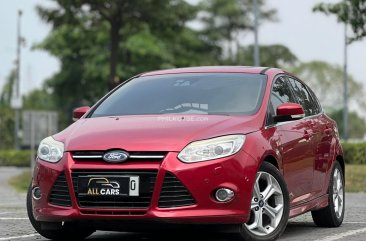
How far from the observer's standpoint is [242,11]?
7650 cm

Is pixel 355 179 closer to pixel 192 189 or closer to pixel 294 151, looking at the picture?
pixel 294 151

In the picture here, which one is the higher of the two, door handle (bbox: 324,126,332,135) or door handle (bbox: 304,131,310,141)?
door handle (bbox: 304,131,310,141)

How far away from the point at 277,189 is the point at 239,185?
2.15 feet

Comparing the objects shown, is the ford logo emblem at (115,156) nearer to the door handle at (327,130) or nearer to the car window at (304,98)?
the car window at (304,98)

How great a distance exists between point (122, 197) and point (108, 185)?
0.45 feet

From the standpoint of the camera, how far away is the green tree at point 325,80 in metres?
104

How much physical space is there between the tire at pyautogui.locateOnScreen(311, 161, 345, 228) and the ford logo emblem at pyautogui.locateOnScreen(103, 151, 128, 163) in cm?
292

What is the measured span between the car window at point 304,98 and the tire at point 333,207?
1.97 ft

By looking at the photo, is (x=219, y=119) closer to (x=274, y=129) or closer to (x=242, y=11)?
(x=274, y=129)

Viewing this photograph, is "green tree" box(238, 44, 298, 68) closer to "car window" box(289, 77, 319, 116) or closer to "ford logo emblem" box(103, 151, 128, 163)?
"car window" box(289, 77, 319, 116)

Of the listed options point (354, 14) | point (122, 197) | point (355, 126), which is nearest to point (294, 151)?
point (122, 197)

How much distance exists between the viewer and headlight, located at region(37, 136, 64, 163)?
22.4 ft

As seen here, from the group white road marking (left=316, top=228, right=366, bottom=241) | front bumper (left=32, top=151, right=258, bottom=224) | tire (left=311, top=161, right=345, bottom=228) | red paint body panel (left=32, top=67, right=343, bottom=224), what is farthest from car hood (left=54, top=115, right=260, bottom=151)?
tire (left=311, top=161, right=345, bottom=228)

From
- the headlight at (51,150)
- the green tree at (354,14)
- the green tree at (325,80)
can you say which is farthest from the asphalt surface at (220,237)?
the green tree at (325,80)
